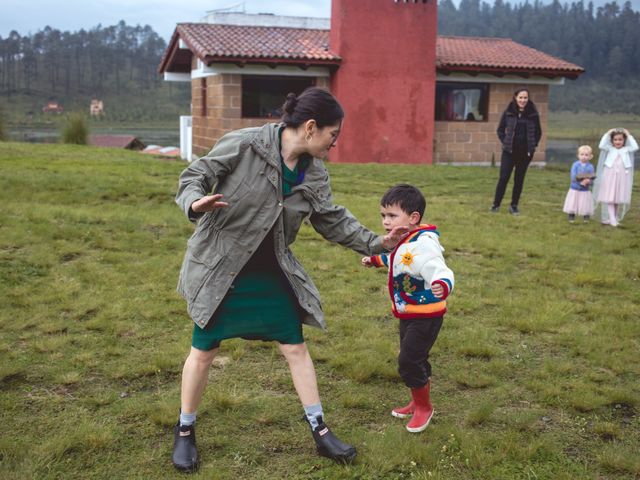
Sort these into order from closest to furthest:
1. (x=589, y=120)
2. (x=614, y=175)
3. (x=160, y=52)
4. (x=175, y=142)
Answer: (x=614, y=175), (x=175, y=142), (x=589, y=120), (x=160, y=52)

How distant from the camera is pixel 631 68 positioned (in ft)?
422

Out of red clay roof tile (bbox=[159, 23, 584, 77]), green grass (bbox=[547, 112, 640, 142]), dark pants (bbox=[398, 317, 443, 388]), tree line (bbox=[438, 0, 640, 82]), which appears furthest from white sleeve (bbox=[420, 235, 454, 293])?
tree line (bbox=[438, 0, 640, 82])

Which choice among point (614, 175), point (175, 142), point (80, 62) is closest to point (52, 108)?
point (80, 62)

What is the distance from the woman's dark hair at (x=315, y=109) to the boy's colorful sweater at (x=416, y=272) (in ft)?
2.47

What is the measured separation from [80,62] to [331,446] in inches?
5427

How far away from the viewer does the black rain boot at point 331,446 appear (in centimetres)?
347

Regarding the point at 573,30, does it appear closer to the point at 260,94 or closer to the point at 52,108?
the point at 52,108

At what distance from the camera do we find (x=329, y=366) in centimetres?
480

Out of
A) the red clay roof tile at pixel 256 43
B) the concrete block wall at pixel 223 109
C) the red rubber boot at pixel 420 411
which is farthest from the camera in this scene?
the concrete block wall at pixel 223 109

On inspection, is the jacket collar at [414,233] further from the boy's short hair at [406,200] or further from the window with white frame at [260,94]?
the window with white frame at [260,94]

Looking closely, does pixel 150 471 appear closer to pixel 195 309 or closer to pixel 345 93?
pixel 195 309

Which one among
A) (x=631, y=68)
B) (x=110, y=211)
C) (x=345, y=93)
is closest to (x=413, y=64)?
(x=345, y=93)

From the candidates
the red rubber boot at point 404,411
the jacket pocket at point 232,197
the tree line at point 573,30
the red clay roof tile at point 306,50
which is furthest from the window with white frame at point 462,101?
the tree line at point 573,30

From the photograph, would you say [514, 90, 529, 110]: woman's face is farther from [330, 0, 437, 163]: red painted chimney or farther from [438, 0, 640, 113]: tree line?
[438, 0, 640, 113]: tree line
